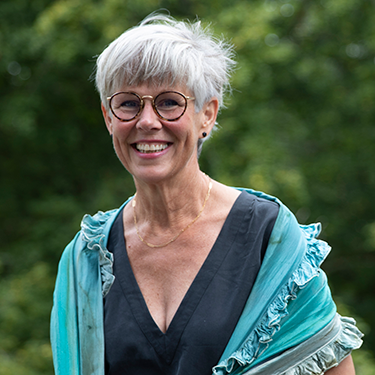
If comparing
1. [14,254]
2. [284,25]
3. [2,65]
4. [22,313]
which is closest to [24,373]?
[22,313]

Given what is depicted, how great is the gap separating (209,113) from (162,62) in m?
0.28

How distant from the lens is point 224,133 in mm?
5312

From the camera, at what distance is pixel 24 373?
498 centimetres

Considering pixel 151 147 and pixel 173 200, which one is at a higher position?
pixel 151 147

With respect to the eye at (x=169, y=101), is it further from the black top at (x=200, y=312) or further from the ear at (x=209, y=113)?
the black top at (x=200, y=312)

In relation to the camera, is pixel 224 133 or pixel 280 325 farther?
pixel 224 133

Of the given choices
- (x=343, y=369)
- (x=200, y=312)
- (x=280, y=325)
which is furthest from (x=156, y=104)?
→ (x=343, y=369)

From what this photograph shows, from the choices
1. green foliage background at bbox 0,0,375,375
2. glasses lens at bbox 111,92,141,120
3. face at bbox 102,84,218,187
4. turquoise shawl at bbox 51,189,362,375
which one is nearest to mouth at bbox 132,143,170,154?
face at bbox 102,84,218,187

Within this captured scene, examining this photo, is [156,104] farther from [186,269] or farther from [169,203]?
[186,269]

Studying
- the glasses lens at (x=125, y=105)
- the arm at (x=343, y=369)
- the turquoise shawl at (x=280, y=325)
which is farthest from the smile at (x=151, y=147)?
the arm at (x=343, y=369)

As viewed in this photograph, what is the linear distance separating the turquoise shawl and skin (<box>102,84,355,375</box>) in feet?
0.38

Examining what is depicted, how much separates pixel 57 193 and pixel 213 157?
8.20 feet

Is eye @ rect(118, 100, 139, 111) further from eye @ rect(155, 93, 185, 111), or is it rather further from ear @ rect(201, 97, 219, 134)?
ear @ rect(201, 97, 219, 134)

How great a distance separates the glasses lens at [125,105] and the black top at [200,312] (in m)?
0.50
